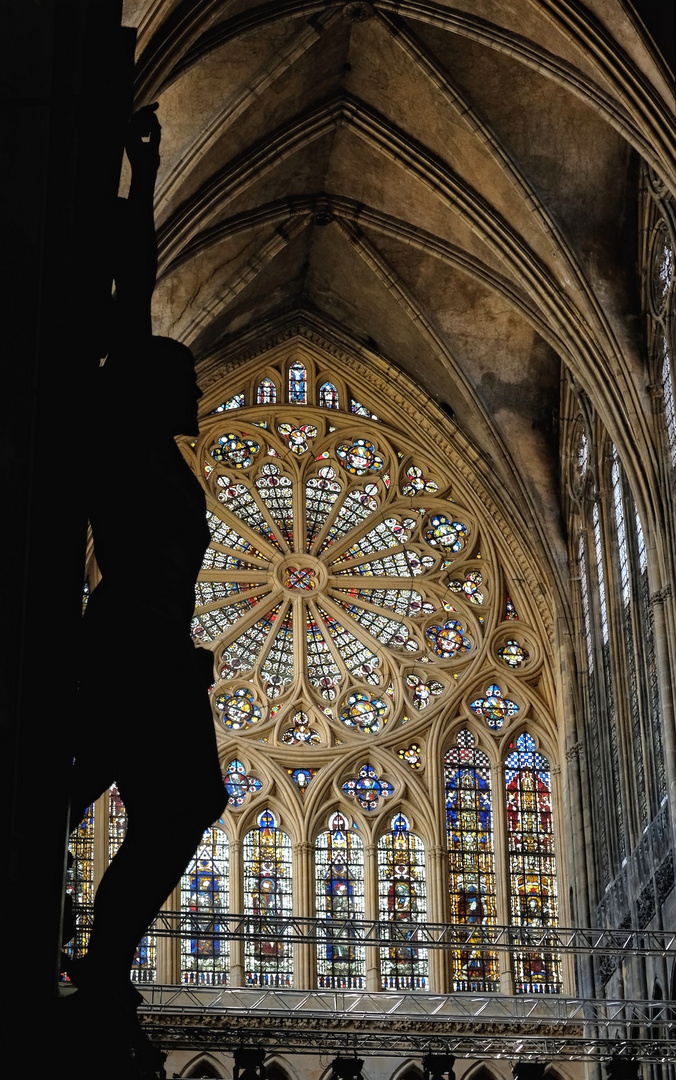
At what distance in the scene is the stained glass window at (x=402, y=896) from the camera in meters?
22.6

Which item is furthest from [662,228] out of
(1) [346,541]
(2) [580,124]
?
(1) [346,541]

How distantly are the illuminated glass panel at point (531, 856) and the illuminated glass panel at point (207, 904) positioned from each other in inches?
139

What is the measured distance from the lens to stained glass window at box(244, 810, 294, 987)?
22.6 meters

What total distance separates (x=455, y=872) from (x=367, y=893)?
1.13 meters

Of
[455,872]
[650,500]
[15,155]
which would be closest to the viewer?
[15,155]

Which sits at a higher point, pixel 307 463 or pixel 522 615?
pixel 307 463

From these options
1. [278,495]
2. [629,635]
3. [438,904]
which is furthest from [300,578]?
[629,635]

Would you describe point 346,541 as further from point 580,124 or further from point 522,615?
point 580,124

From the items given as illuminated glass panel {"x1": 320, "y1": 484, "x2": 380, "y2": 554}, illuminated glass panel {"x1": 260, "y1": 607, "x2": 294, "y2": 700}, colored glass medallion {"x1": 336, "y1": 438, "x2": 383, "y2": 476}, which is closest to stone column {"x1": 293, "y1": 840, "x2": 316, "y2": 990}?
Answer: illuminated glass panel {"x1": 260, "y1": 607, "x2": 294, "y2": 700}

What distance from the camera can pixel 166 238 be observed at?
68.3 ft

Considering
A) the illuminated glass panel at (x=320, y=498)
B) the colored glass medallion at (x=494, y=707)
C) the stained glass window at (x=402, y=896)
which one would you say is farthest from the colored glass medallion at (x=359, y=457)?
the stained glass window at (x=402, y=896)

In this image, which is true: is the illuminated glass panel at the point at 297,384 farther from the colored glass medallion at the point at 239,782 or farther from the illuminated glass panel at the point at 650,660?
the illuminated glass panel at the point at 650,660

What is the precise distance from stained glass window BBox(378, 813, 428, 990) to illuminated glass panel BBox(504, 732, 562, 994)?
1.14 meters

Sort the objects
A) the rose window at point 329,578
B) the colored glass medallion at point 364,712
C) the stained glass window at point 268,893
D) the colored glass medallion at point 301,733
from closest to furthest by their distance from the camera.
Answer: the stained glass window at point 268,893 → the colored glass medallion at point 301,733 → the colored glass medallion at point 364,712 → the rose window at point 329,578
